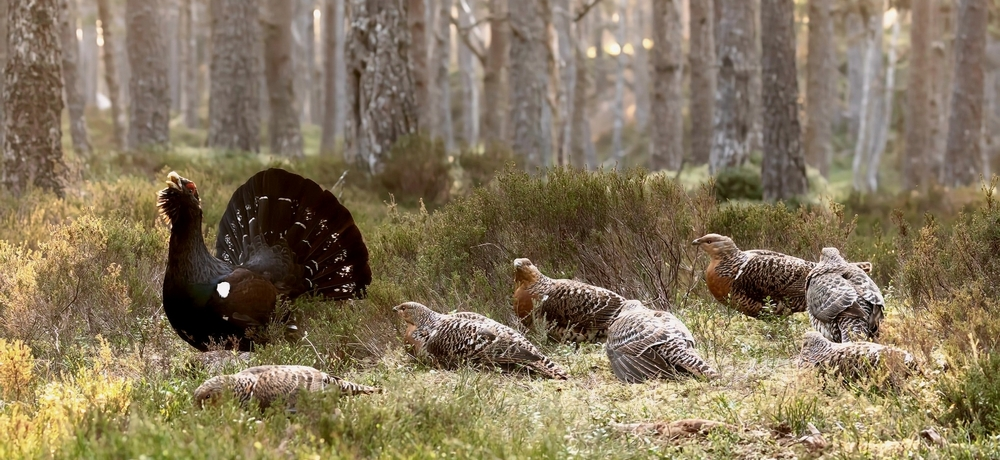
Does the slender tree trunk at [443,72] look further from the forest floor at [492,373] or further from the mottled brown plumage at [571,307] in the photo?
the mottled brown plumage at [571,307]

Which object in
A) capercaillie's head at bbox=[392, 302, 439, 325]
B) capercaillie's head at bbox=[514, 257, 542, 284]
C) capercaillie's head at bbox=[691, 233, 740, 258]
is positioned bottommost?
capercaillie's head at bbox=[392, 302, 439, 325]

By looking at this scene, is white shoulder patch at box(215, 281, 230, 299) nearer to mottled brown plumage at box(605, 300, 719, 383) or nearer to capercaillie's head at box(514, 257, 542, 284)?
capercaillie's head at box(514, 257, 542, 284)

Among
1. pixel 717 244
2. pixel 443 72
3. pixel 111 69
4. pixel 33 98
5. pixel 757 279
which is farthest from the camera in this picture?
pixel 443 72

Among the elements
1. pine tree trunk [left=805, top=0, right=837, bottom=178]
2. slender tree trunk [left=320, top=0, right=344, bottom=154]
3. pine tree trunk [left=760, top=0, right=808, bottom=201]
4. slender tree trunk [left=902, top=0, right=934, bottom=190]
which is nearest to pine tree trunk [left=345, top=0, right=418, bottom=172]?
pine tree trunk [left=760, top=0, right=808, bottom=201]

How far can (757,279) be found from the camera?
6.55 meters

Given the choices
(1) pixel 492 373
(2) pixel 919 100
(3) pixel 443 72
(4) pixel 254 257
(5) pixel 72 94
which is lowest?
(1) pixel 492 373

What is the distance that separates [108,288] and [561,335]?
126 inches

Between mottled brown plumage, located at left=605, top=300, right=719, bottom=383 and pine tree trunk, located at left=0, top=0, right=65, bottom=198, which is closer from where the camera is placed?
mottled brown plumage, located at left=605, top=300, right=719, bottom=383

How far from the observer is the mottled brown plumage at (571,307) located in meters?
6.25

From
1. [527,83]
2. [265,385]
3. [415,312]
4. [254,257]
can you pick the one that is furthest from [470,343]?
[527,83]

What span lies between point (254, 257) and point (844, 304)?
3.81m

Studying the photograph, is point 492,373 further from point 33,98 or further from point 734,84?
point 734,84

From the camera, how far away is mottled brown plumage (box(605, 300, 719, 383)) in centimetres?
544

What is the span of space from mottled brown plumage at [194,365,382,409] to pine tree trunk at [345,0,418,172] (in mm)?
8525
